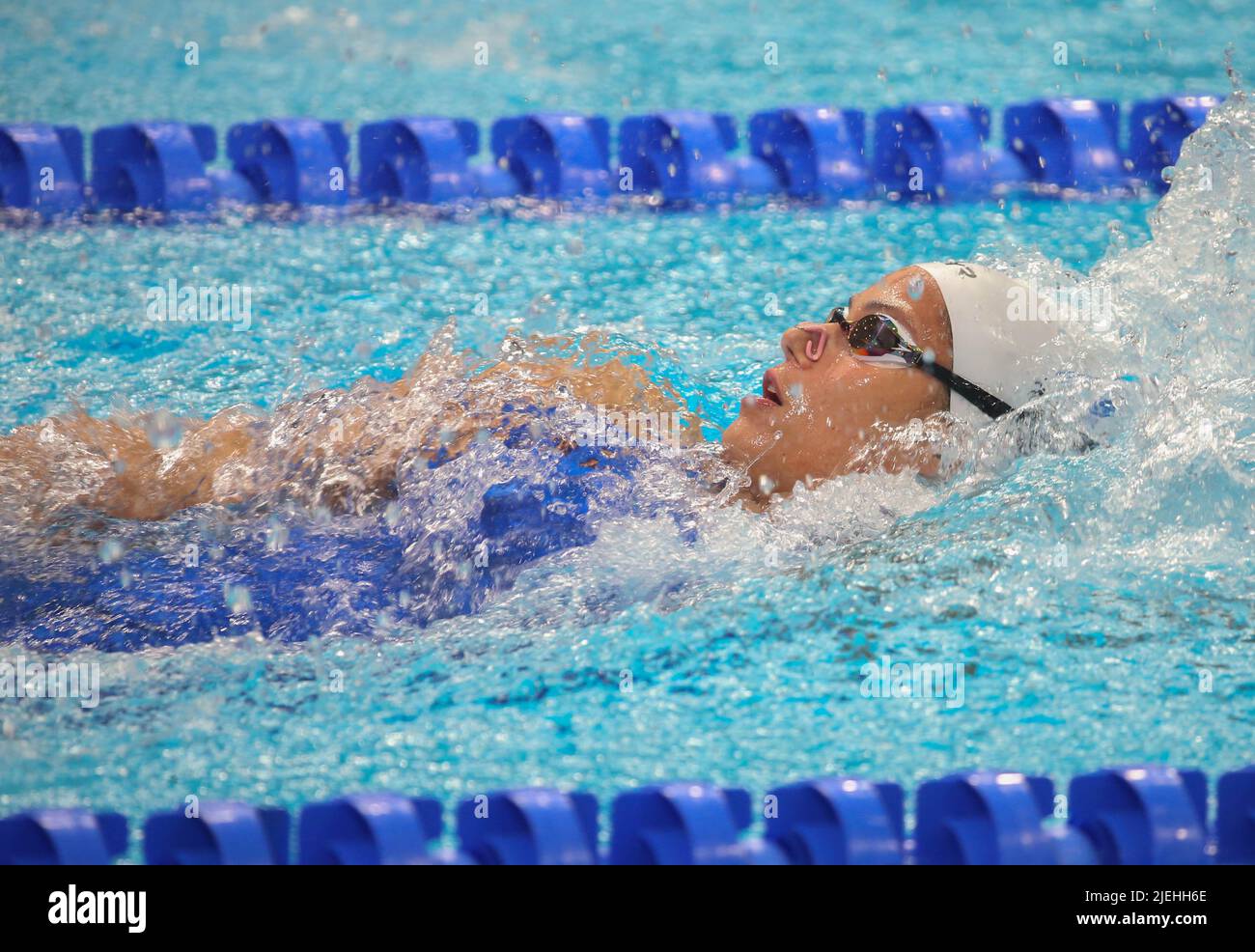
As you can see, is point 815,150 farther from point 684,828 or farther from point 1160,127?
point 684,828

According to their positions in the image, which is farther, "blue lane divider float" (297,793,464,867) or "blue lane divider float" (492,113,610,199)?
"blue lane divider float" (492,113,610,199)

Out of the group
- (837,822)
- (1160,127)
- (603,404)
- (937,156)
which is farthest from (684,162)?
(837,822)

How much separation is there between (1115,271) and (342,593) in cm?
151

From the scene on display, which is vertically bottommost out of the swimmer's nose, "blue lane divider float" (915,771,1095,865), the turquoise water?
"blue lane divider float" (915,771,1095,865)

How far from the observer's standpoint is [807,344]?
2195mm

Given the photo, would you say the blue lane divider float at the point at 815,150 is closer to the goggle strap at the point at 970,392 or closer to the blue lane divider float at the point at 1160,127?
the blue lane divider float at the point at 1160,127

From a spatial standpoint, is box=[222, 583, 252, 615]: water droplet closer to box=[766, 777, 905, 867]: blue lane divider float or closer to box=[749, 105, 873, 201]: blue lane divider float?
box=[766, 777, 905, 867]: blue lane divider float

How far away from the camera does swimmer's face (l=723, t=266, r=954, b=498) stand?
2.14 metres

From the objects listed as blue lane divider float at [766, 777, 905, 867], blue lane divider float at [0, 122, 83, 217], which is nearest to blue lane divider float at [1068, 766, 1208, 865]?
blue lane divider float at [766, 777, 905, 867]

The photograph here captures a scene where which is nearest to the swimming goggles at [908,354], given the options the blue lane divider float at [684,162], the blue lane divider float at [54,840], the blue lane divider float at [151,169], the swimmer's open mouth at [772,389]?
the swimmer's open mouth at [772,389]

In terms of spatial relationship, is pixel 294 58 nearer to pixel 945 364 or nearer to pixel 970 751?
pixel 945 364

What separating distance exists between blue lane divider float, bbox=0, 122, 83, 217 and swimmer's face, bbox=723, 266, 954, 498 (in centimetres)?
244

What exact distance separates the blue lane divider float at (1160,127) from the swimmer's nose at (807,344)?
7.85 feet
